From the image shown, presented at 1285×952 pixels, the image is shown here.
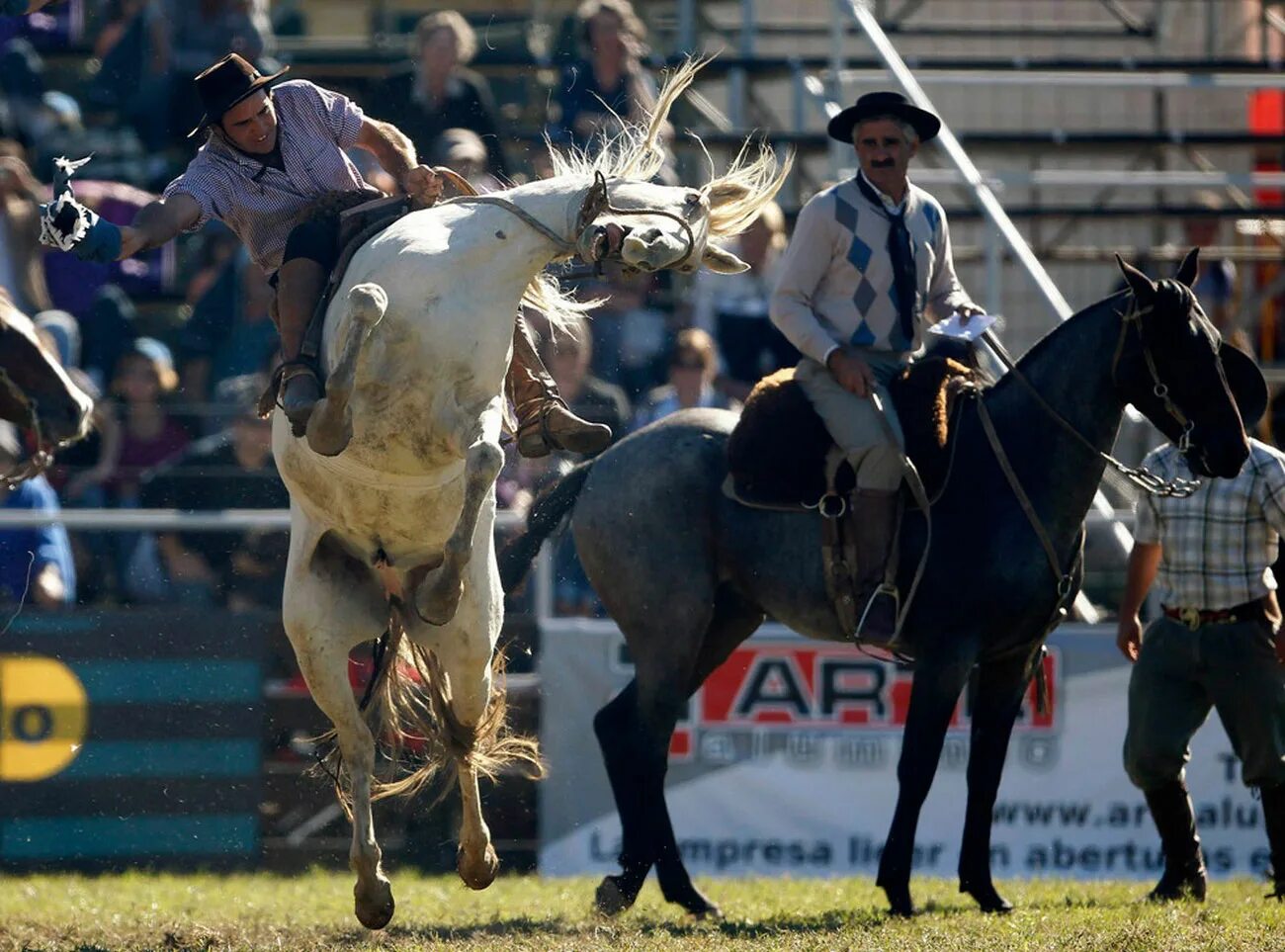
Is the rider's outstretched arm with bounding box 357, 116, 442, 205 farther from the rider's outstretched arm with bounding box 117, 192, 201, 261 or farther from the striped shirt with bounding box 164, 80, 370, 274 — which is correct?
the rider's outstretched arm with bounding box 117, 192, 201, 261

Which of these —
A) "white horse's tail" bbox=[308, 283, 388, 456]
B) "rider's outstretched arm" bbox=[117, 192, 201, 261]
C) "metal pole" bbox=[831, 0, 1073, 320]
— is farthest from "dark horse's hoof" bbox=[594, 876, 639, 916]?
"metal pole" bbox=[831, 0, 1073, 320]

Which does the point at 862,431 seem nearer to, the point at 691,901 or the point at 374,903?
the point at 691,901

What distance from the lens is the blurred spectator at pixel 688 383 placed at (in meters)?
10.4

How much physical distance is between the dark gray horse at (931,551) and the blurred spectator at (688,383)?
69.0 inches

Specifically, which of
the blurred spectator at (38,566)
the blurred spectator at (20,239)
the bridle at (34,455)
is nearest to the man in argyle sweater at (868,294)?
the bridle at (34,455)

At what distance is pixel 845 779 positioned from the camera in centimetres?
981

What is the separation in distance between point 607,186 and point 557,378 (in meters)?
3.88

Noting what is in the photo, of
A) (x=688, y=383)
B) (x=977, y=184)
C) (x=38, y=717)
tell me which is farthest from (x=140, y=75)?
(x=977, y=184)

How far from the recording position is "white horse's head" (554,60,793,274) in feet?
20.7

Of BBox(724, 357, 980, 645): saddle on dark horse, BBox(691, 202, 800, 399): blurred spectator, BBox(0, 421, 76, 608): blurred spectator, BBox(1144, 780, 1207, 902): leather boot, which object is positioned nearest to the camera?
BBox(724, 357, 980, 645): saddle on dark horse

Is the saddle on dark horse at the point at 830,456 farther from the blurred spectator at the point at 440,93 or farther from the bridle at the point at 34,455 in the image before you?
the blurred spectator at the point at 440,93

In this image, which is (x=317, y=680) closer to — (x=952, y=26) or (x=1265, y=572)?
(x=1265, y=572)

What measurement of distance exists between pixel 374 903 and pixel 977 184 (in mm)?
5663

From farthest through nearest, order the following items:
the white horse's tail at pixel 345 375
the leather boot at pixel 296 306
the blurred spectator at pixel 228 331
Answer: the blurred spectator at pixel 228 331, the leather boot at pixel 296 306, the white horse's tail at pixel 345 375
